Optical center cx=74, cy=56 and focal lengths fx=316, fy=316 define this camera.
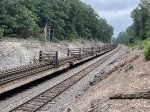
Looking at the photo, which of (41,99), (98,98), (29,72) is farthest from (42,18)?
(98,98)

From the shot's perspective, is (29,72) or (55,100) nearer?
(55,100)

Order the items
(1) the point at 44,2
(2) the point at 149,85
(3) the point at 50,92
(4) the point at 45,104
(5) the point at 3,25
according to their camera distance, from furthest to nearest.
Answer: (1) the point at 44,2, (5) the point at 3,25, (3) the point at 50,92, (4) the point at 45,104, (2) the point at 149,85

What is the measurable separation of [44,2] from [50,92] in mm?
63607

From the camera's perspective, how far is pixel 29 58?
3772 centimetres

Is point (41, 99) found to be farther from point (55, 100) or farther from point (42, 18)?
point (42, 18)

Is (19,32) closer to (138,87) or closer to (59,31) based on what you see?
(59,31)

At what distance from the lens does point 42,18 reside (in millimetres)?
77625

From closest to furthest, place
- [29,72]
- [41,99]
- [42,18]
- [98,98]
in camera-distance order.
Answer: [98,98]
[41,99]
[29,72]
[42,18]

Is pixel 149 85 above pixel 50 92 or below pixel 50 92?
above

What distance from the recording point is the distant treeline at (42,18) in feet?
173

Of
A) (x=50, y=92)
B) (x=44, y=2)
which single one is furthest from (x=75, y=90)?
(x=44, y=2)

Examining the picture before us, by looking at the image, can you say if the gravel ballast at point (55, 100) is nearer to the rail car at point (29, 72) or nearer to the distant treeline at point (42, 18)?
the rail car at point (29, 72)

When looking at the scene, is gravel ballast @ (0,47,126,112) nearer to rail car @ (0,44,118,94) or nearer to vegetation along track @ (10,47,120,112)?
vegetation along track @ (10,47,120,112)

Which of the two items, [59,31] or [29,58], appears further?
[59,31]
